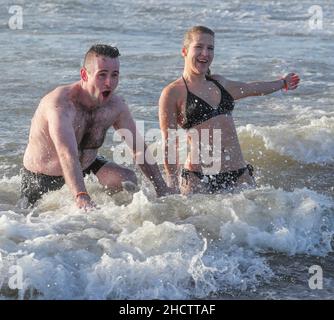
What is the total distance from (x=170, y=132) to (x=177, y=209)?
627mm

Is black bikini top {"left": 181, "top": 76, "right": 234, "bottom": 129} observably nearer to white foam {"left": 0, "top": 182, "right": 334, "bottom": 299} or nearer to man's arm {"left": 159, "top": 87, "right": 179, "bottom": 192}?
man's arm {"left": 159, "top": 87, "right": 179, "bottom": 192}

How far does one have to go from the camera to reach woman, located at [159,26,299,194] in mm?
6820

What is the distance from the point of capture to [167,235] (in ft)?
20.1

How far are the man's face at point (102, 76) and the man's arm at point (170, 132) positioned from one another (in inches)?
26.6

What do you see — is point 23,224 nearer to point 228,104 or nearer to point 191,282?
point 191,282

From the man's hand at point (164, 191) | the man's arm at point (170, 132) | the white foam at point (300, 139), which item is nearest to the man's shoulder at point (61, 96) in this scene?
the man's arm at point (170, 132)

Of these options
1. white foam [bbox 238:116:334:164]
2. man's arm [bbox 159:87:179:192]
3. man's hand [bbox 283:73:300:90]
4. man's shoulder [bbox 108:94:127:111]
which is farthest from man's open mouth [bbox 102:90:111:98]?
white foam [bbox 238:116:334:164]

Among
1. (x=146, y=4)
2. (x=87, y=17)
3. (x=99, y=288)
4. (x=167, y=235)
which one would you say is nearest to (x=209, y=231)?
(x=167, y=235)

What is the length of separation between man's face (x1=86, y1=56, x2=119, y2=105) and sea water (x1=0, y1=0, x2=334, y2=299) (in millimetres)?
914

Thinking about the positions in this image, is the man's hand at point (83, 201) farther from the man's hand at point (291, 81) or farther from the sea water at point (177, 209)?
the man's hand at point (291, 81)

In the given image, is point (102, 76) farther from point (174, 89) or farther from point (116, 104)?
point (174, 89)

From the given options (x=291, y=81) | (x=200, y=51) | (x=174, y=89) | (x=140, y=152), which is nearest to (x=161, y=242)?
(x=140, y=152)

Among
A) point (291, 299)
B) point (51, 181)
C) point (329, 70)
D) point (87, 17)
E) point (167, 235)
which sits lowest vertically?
point (291, 299)

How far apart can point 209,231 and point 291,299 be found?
1094mm
